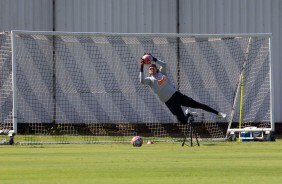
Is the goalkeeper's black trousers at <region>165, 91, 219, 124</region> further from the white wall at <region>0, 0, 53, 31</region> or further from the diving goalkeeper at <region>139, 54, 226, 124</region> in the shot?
the white wall at <region>0, 0, 53, 31</region>

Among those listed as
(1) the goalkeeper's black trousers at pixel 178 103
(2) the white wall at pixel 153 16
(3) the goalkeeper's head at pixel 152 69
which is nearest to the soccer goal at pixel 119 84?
(2) the white wall at pixel 153 16

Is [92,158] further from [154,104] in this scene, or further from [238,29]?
[238,29]

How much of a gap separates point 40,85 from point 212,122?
17.0 feet

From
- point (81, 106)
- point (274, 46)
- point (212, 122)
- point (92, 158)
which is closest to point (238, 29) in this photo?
point (274, 46)

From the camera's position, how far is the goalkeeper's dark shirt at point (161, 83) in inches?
963

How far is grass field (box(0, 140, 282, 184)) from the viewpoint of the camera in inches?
450

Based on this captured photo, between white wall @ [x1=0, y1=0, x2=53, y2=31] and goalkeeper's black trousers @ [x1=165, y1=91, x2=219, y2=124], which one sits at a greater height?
white wall @ [x1=0, y1=0, x2=53, y2=31]

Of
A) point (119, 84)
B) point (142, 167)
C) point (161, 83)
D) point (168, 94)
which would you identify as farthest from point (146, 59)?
point (142, 167)

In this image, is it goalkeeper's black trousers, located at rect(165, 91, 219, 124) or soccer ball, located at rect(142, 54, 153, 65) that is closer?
soccer ball, located at rect(142, 54, 153, 65)

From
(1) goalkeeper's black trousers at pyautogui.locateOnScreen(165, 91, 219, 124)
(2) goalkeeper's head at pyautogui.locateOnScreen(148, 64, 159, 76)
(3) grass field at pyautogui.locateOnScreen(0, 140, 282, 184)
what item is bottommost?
(3) grass field at pyautogui.locateOnScreen(0, 140, 282, 184)

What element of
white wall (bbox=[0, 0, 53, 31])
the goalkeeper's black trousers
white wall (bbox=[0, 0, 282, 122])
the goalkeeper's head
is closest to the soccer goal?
white wall (bbox=[0, 0, 53, 31])

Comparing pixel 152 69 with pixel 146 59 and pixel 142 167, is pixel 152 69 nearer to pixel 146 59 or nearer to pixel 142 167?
pixel 146 59

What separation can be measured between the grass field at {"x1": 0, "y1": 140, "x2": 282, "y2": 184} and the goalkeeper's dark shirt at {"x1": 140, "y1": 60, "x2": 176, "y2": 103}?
6685 millimetres

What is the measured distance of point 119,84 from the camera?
95.6 ft
